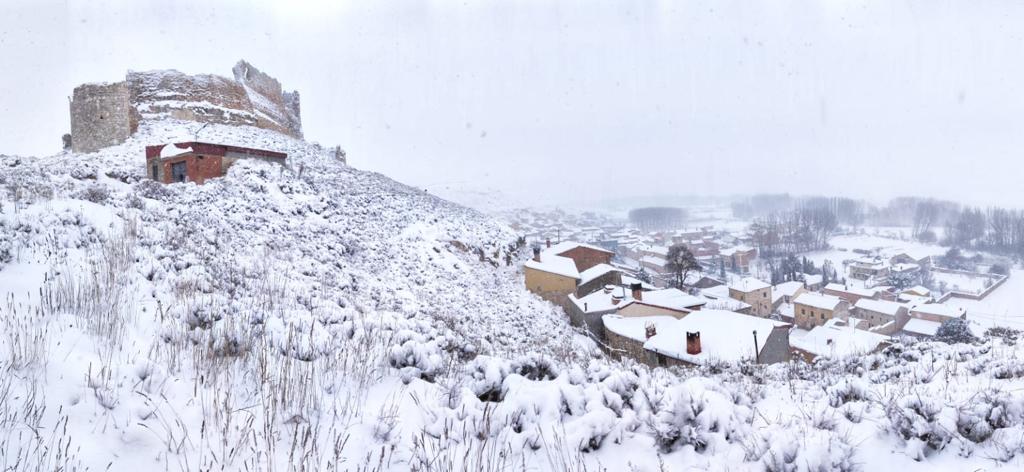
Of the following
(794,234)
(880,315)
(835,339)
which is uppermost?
(835,339)

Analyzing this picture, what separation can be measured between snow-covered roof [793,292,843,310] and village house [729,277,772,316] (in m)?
2.05

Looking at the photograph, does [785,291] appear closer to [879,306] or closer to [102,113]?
[879,306]

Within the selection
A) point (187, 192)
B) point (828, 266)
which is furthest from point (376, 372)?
point (828, 266)

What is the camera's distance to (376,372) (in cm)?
365

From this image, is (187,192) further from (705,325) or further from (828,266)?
(828,266)

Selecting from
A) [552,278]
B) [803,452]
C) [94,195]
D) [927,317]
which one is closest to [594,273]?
[552,278]

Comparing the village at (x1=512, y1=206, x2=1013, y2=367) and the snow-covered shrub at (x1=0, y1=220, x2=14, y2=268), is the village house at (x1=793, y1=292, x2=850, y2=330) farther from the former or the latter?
the snow-covered shrub at (x1=0, y1=220, x2=14, y2=268)

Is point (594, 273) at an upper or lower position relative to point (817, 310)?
upper

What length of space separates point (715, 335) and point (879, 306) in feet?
85.4

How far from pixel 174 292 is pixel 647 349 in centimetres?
1393

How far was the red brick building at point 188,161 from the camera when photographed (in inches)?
667

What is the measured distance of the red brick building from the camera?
55.6ft

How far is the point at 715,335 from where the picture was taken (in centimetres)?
1540

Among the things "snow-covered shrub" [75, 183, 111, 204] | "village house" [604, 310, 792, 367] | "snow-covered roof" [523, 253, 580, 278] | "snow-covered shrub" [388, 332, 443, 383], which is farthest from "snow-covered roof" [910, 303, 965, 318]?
"snow-covered shrub" [75, 183, 111, 204]
